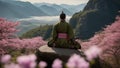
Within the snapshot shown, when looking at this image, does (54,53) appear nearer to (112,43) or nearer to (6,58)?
(6,58)

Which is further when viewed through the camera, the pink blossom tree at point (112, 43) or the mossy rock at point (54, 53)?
the pink blossom tree at point (112, 43)

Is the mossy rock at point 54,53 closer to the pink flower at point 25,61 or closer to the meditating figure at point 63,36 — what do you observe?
the meditating figure at point 63,36

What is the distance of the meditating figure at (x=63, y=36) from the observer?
566 inches

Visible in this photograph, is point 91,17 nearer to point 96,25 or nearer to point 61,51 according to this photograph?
point 96,25

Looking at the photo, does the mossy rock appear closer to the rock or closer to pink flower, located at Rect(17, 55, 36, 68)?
the rock

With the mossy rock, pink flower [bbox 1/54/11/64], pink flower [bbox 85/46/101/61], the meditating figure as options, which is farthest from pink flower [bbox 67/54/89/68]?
the meditating figure

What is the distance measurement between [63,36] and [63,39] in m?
0.17

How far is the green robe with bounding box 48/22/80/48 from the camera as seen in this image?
14367mm

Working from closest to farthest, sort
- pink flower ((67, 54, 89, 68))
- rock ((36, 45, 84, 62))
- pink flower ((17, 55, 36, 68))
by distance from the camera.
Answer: pink flower ((17, 55, 36, 68))
pink flower ((67, 54, 89, 68))
rock ((36, 45, 84, 62))

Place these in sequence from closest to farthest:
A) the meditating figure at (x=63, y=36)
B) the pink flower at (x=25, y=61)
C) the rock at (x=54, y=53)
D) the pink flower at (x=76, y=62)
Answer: the pink flower at (x=25, y=61)
the pink flower at (x=76, y=62)
the rock at (x=54, y=53)
the meditating figure at (x=63, y=36)

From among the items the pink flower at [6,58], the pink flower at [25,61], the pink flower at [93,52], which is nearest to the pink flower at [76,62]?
the pink flower at [93,52]

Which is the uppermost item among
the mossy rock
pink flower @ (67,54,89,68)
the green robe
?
pink flower @ (67,54,89,68)

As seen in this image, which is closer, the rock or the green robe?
the rock

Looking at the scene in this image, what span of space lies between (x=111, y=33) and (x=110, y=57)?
186 cm
